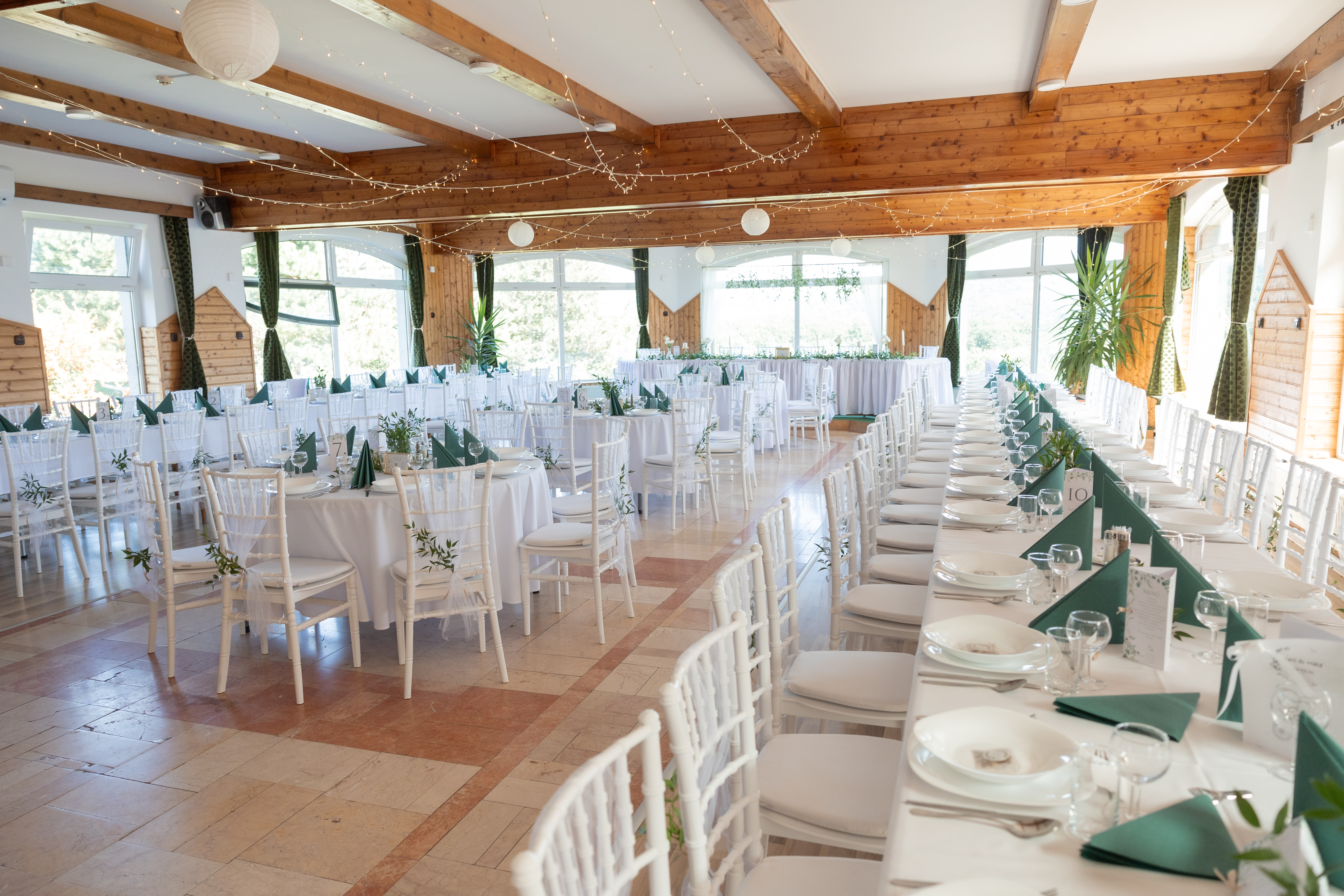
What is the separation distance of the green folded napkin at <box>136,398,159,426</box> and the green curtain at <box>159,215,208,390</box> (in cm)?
397

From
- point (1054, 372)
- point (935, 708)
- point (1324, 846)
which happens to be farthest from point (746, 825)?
point (1054, 372)

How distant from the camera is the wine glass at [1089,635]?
1.77 metres

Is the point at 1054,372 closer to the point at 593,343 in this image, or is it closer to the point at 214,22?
the point at 593,343

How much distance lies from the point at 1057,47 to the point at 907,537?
386cm

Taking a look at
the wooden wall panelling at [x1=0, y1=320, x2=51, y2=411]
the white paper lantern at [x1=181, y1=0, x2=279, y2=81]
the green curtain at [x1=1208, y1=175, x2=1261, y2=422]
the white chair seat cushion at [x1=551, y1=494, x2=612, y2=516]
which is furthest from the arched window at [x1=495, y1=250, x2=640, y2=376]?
the white paper lantern at [x1=181, y1=0, x2=279, y2=81]

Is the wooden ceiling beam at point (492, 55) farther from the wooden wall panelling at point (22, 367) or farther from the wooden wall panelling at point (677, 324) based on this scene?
the wooden wall panelling at point (677, 324)

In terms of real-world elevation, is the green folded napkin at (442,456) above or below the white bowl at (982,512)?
above

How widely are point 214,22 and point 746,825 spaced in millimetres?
3610

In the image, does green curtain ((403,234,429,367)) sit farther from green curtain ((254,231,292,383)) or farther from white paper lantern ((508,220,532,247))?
white paper lantern ((508,220,532,247))

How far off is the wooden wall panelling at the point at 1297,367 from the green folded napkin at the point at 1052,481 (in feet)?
14.8

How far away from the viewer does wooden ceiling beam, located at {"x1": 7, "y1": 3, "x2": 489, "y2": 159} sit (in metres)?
5.12

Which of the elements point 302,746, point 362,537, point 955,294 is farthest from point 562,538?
point 955,294

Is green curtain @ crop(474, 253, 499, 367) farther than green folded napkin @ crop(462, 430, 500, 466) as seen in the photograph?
Yes

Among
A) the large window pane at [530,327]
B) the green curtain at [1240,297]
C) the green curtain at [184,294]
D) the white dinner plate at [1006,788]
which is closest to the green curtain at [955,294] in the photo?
the green curtain at [1240,297]
